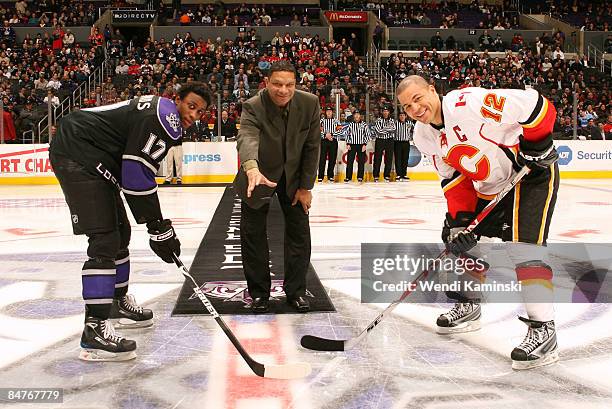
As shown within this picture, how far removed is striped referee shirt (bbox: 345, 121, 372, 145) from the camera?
44.5ft

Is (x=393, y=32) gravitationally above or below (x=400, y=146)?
above

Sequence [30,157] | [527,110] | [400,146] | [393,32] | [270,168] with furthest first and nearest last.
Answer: [393,32]
[400,146]
[30,157]
[270,168]
[527,110]

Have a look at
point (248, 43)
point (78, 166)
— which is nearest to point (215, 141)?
point (248, 43)

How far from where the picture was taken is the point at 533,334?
9.84 feet

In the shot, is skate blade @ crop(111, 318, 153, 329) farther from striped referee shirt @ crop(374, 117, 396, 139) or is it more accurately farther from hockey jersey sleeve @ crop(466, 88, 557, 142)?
striped referee shirt @ crop(374, 117, 396, 139)

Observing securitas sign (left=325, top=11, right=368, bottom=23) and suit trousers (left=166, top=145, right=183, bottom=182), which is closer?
suit trousers (left=166, top=145, right=183, bottom=182)

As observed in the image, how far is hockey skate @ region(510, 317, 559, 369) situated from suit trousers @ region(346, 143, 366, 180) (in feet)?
35.2

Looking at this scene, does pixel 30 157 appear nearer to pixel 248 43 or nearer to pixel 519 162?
pixel 248 43

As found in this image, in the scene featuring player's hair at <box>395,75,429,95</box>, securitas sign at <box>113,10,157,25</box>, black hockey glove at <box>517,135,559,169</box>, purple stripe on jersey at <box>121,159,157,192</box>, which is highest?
securitas sign at <box>113,10,157,25</box>

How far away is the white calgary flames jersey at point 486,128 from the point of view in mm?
2963

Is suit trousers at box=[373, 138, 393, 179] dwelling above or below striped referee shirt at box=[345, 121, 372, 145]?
below

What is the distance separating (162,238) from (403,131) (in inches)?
442

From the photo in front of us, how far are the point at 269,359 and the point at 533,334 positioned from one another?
1158 mm
